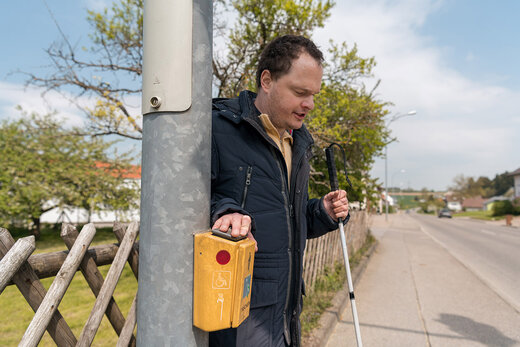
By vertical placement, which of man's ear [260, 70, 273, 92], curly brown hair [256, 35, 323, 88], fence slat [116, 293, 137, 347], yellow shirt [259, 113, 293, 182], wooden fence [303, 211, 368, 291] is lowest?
wooden fence [303, 211, 368, 291]

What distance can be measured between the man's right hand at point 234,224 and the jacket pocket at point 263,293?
1.34 ft

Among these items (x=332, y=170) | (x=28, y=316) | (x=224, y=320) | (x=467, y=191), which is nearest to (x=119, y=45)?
(x=28, y=316)

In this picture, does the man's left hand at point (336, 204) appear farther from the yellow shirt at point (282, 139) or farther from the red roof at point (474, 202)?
the red roof at point (474, 202)

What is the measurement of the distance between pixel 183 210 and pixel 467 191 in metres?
114

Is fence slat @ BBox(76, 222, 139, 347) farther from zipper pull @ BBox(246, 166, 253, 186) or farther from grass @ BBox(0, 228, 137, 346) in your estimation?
grass @ BBox(0, 228, 137, 346)

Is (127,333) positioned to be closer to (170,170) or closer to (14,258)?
(14,258)

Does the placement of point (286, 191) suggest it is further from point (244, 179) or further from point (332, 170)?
point (332, 170)

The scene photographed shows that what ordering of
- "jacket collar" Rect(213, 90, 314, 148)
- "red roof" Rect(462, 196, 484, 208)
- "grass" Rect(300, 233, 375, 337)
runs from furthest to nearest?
"red roof" Rect(462, 196, 484, 208) < "grass" Rect(300, 233, 375, 337) < "jacket collar" Rect(213, 90, 314, 148)

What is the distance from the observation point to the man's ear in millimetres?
1703

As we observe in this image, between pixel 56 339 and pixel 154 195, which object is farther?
pixel 56 339

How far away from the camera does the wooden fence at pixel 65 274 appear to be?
135 centimetres

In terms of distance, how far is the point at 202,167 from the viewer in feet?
3.84

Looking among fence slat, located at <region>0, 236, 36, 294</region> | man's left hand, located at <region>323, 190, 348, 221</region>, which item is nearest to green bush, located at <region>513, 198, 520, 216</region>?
man's left hand, located at <region>323, 190, 348, 221</region>

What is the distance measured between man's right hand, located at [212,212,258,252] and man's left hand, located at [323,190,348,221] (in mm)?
859
